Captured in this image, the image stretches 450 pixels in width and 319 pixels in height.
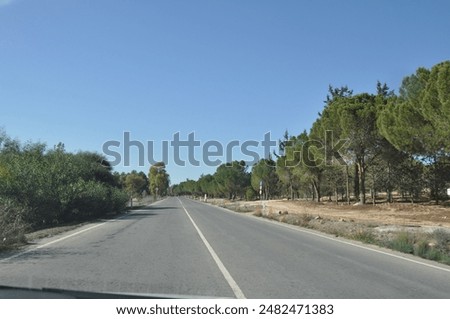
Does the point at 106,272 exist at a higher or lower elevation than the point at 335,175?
lower

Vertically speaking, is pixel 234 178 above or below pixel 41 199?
above

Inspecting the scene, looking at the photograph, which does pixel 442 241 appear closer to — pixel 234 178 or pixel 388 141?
pixel 388 141

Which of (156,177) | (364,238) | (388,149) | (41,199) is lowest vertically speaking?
(364,238)

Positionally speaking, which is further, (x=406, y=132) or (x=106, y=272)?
(x=406, y=132)

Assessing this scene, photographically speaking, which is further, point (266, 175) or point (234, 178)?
point (234, 178)

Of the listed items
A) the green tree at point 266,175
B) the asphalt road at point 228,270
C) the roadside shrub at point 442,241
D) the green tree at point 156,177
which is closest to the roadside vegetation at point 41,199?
the asphalt road at point 228,270

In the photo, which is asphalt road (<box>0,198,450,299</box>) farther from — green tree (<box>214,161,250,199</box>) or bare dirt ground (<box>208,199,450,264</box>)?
green tree (<box>214,161,250,199</box>)

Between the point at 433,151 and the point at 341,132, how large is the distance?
1434 centimetres

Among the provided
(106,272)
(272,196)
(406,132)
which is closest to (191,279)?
(106,272)

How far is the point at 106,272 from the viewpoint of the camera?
36.1ft

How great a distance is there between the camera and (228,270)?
1163 centimetres

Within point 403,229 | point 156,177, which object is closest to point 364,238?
point 403,229
